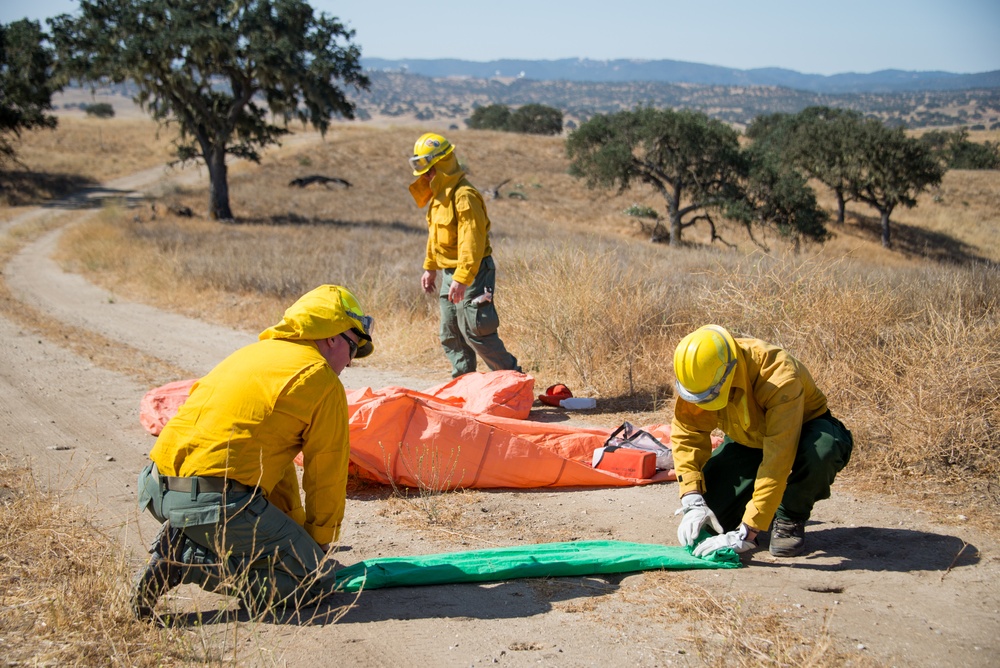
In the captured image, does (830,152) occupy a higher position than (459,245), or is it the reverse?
(830,152)

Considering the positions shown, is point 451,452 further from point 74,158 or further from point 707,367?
point 74,158

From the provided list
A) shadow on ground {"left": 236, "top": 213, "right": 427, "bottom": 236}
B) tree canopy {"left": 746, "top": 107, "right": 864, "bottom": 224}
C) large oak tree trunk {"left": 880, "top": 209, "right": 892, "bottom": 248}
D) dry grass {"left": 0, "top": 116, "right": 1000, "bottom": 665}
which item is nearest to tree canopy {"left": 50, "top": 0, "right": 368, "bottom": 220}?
shadow on ground {"left": 236, "top": 213, "right": 427, "bottom": 236}

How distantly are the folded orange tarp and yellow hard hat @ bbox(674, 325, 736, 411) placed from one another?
1501 millimetres

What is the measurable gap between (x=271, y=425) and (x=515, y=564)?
1259mm

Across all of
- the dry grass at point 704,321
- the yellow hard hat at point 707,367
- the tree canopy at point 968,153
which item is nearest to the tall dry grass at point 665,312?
the dry grass at point 704,321

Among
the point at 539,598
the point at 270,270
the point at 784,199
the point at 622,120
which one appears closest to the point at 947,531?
the point at 539,598

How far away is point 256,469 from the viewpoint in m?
2.76

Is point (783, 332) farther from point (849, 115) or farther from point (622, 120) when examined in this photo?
point (849, 115)

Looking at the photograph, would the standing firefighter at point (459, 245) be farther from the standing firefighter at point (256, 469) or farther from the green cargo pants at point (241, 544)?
the green cargo pants at point (241, 544)

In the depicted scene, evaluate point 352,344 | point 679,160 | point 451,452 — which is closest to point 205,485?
point 352,344

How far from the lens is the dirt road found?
9.11ft

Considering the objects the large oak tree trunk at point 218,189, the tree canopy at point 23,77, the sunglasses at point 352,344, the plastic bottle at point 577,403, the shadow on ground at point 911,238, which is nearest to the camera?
the sunglasses at point 352,344

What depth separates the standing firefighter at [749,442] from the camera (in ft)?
10.7

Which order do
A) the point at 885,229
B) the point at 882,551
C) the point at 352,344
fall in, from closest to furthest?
the point at 352,344 → the point at 882,551 → the point at 885,229
